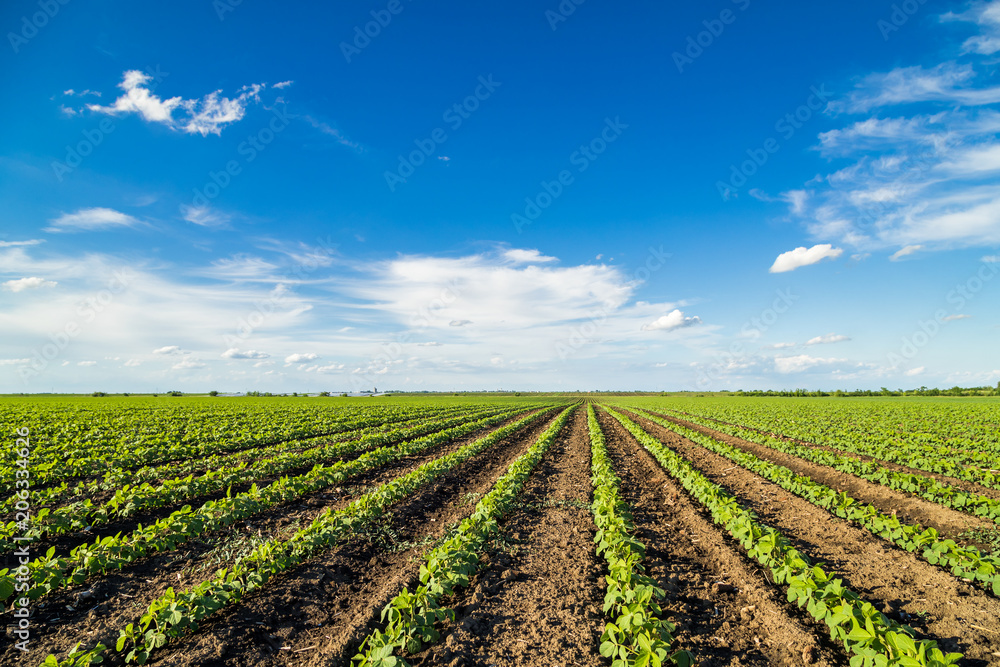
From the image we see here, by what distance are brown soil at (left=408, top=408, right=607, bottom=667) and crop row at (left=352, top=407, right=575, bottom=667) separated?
0.97ft

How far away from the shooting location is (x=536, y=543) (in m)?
8.52

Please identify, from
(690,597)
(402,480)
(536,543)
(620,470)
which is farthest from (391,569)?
(620,470)

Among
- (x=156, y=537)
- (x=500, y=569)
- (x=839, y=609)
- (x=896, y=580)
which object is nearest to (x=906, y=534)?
(x=896, y=580)

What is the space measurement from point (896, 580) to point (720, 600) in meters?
3.23

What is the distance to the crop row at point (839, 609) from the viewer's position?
4.00m

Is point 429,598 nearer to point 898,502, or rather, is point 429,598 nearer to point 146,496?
point 146,496

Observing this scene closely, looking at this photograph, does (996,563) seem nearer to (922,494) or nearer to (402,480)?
(922,494)

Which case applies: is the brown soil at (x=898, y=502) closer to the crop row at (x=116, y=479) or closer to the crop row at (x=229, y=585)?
the crop row at (x=229, y=585)

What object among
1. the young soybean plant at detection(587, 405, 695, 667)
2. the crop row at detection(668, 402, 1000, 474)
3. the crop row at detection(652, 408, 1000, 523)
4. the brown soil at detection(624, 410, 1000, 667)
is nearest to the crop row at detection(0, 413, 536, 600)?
the young soybean plant at detection(587, 405, 695, 667)

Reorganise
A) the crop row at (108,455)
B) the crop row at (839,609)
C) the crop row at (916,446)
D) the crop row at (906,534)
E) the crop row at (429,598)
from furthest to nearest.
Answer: the crop row at (916,446) → the crop row at (108,455) → the crop row at (906,534) → the crop row at (429,598) → the crop row at (839,609)

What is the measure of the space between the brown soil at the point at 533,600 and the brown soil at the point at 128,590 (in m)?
2.64

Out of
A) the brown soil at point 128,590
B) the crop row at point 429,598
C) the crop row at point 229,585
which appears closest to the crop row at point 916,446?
the crop row at point 429,598

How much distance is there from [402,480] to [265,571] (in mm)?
5491

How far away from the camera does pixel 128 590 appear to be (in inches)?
256
